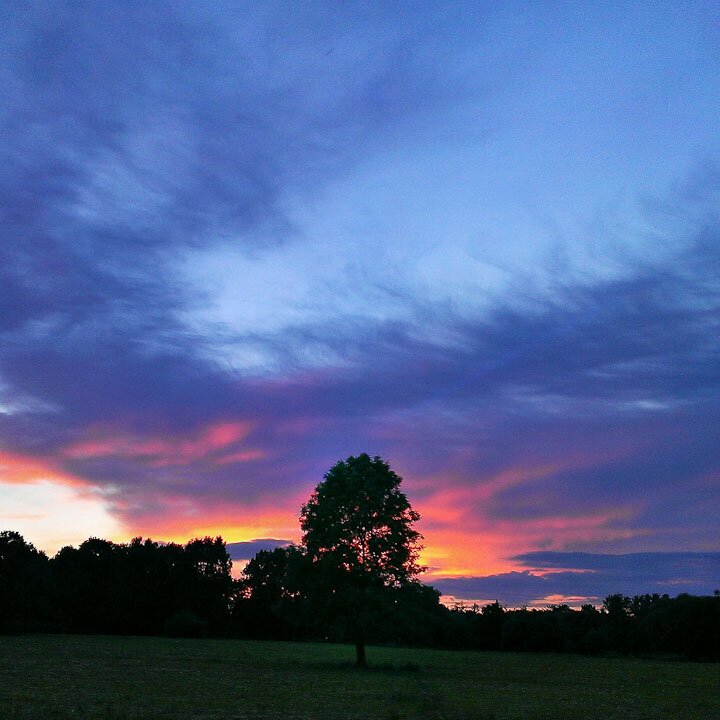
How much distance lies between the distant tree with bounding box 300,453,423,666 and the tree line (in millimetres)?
88

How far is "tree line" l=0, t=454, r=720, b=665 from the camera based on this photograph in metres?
60.4

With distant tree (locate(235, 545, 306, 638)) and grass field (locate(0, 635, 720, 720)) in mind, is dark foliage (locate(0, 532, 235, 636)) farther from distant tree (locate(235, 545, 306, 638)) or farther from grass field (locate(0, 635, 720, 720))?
grass field (locate(0, 635, 720, 720))

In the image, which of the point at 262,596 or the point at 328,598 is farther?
the point at 262,596

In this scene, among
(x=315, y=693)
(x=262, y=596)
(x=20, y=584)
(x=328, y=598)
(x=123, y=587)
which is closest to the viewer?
(x=315, y=693)

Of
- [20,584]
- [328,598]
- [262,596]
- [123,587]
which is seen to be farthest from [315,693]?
[262,596]

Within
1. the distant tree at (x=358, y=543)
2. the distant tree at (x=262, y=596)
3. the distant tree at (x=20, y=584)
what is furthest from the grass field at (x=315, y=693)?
the distant tree at (x=262, y=596)

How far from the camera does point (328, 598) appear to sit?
60.1 m

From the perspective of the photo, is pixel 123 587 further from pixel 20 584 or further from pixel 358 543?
pixel 358 543

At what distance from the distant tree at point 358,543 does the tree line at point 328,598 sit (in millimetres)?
88

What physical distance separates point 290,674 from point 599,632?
90.9m

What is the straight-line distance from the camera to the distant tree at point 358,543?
59.5 m

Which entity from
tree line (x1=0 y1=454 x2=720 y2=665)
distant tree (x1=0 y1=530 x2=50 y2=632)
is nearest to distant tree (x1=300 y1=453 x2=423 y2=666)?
tree line (x1=0 y1=454 x2=720 y2=665)

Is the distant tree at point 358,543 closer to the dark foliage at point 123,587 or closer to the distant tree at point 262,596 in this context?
the distant tree at point 262,596

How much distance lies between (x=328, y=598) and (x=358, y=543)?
15.6 ft
